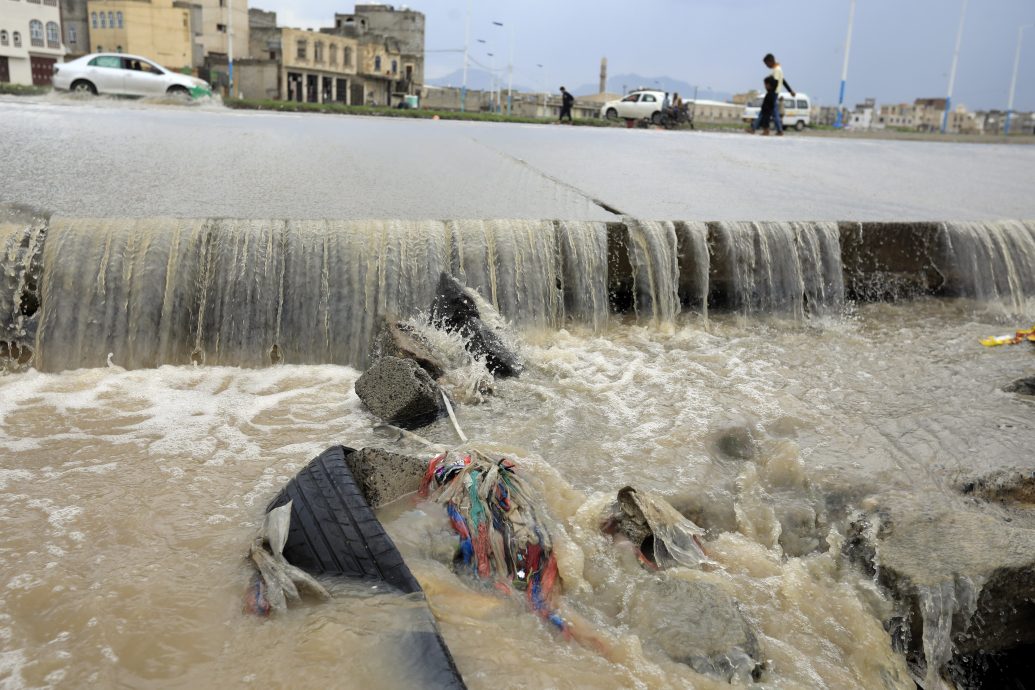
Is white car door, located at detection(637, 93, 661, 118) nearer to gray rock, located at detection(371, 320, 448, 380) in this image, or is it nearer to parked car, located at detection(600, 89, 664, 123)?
parked car, located at detection(600, 89, 664, 123)

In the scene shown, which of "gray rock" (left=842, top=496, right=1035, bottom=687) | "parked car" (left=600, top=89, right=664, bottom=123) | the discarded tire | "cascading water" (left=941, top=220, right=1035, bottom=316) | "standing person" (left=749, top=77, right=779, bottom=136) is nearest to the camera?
the discarded tire

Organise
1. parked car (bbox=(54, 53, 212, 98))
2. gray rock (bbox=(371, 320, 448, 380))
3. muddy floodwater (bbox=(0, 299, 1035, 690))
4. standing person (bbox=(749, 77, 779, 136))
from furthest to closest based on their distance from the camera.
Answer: parked car (bbox=(54, 53, 212, 98))
standing person (bbox=(749, 77, 779, 136))
gray rock (bbox=(371, 320, 448, 380))
muddy floodwater (bbox=(0, 299, 1035, 690))

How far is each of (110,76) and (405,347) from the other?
2227cm

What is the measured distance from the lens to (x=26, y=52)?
4650cm

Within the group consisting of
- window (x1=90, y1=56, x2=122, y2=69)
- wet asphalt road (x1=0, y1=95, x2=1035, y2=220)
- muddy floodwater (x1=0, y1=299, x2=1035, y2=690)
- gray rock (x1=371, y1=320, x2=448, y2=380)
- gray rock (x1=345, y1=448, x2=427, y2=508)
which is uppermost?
window (x1=90, y1=56, x2=122, y2=69)

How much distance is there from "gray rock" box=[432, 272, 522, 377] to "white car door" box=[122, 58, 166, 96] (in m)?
21.2

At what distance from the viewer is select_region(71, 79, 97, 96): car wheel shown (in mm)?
22734

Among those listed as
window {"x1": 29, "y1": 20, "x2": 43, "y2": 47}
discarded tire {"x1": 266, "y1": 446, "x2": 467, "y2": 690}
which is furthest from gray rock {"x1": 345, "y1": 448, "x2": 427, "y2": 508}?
window {"x1": 29, "y1": 20, "x2": 43, "y2": 47}

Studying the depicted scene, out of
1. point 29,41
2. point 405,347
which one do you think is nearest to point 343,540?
point 405,347

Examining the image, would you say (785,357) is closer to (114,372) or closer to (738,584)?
(738,584)

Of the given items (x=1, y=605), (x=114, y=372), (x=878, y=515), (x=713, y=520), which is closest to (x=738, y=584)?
(x=713, y=520)

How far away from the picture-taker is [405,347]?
16.8ft

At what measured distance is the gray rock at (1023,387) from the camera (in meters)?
5.25

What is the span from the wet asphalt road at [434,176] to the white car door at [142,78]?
27.6 feet
